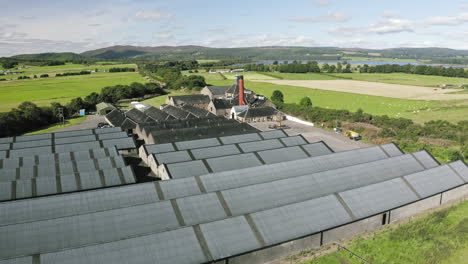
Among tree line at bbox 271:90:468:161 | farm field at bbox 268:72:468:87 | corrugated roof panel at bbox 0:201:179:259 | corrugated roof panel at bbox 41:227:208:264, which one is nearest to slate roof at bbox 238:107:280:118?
tree line at bbox 271:90:468:161

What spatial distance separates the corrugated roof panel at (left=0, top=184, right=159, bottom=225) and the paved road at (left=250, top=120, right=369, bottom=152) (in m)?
31.0

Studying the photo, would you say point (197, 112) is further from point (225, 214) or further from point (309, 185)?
point (225, 214)

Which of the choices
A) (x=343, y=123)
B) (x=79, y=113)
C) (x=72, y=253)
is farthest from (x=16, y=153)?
(x=343, y=123)

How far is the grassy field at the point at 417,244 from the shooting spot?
22.4 meters

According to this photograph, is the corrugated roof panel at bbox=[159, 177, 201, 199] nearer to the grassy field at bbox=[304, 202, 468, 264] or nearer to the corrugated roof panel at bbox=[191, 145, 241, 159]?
the corrugated roof panel at bbox=[191, 145, 241, 159]

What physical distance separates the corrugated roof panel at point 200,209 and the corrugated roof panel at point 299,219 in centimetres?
334

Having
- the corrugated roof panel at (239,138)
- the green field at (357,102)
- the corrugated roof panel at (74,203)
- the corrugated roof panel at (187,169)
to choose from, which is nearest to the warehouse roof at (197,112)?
the corrugated roof panel at (239,138)

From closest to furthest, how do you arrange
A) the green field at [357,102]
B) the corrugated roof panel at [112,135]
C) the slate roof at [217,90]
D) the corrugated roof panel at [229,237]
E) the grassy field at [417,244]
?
the corrugated roof panel at [229,237], the grassy field at [417,244], the corrugated roof panel at [112,135], the green field at [357,102], the slate roof at [217,90]

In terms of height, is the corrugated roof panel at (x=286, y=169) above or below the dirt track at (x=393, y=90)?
below

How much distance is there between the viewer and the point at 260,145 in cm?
4281

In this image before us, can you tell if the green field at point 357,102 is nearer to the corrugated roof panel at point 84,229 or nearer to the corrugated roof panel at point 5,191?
the corrugated roof panel at point 84,229

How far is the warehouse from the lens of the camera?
1975 centimetres

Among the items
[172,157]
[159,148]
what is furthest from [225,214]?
[159,148]

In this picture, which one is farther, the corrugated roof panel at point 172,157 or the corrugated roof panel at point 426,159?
the corrugated roof panel at point 172,157
